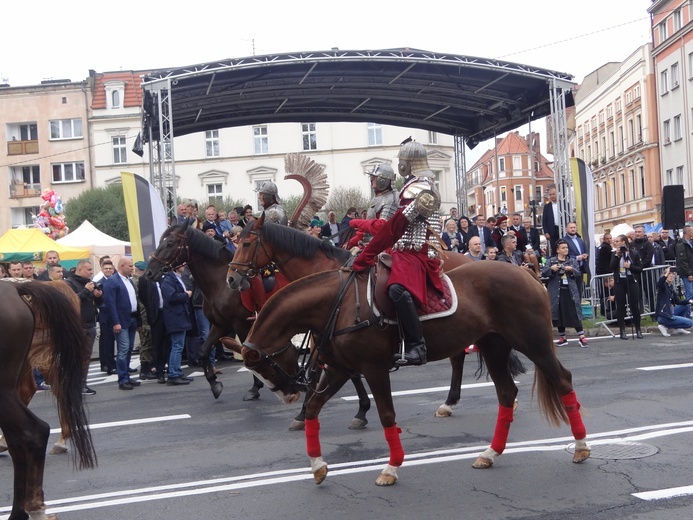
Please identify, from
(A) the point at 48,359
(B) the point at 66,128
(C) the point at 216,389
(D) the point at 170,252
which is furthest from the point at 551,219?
(B) the point at 66,128

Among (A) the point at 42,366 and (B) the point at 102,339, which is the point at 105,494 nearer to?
(A) the point at 42,366

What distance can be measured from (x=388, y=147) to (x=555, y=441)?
49622mm

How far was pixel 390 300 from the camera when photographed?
22.5ft

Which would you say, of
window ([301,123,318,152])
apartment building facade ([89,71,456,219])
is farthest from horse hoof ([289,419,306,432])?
window ([301,123,318,152])

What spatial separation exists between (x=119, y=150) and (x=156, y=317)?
45778 millimetres

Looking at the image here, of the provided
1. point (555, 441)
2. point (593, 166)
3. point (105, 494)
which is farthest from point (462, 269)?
point (593, 166)

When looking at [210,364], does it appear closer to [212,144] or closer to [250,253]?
[250,253]

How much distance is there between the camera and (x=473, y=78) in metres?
20.5

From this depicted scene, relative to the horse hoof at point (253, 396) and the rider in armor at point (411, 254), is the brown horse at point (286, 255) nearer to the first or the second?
the rider in armor at point (411, 254)

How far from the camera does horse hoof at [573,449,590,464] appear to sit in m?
6.89

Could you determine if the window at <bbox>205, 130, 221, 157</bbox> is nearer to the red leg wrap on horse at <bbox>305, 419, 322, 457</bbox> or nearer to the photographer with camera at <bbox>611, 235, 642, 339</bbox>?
the photographer with camera at <bbox>611, 235, 642, 339</bbox>

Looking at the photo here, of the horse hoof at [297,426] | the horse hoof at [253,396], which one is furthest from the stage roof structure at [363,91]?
the horse hoof at [297,426]

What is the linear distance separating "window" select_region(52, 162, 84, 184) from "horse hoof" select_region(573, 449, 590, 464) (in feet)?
181

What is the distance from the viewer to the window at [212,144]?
186ft
